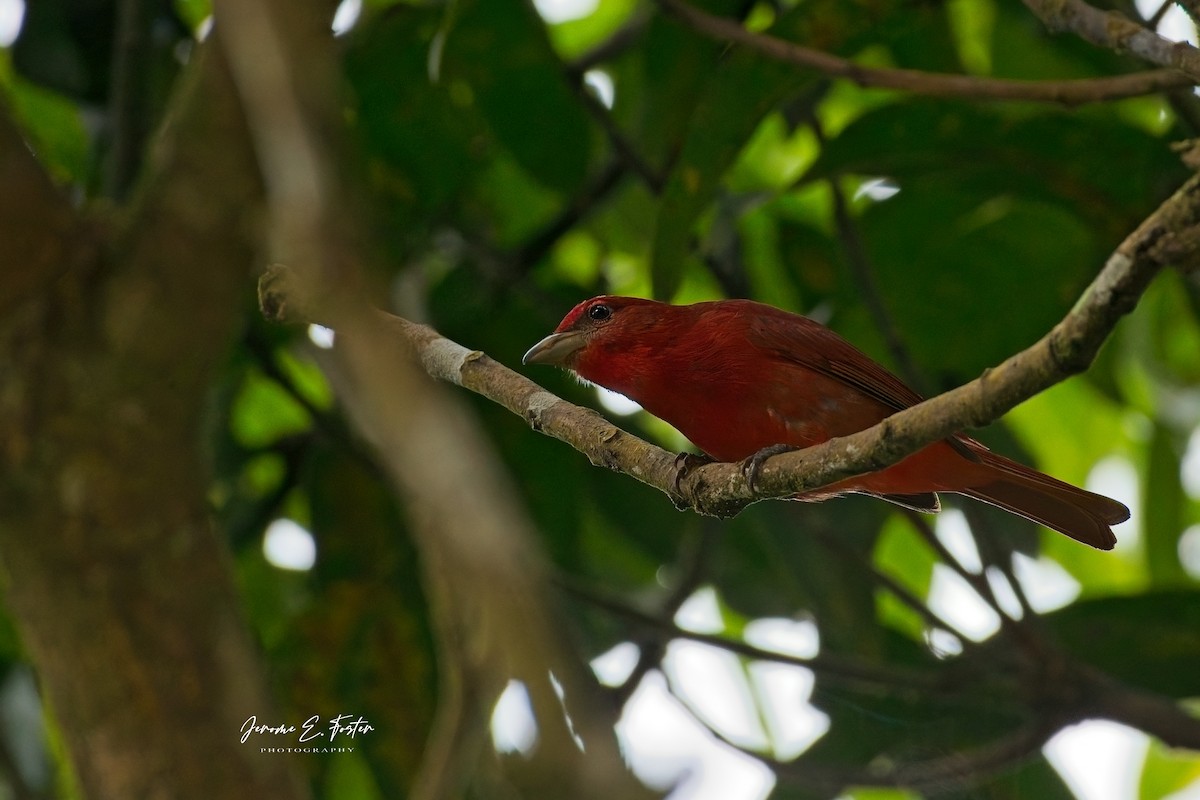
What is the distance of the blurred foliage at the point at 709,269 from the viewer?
3801 millimetres

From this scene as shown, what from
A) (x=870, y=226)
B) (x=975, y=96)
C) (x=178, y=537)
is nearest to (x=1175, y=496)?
(x=870, y=226)

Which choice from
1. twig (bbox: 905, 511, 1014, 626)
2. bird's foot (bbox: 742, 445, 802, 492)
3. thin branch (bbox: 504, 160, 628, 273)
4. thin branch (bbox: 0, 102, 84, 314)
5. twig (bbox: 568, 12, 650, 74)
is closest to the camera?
bird's foot (bbox: 742, 445, 802, 492)

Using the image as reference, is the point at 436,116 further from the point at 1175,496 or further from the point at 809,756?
the point at 1175,496

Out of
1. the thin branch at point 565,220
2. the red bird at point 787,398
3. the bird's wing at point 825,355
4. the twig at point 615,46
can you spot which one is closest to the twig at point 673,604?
the red bird at point 787,398

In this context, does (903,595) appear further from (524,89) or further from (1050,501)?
(524,89)

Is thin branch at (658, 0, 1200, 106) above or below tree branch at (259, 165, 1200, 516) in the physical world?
above

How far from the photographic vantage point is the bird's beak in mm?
3777

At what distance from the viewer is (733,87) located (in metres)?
3.47

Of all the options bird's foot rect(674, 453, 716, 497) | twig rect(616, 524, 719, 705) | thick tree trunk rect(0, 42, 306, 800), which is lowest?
thick tree trunk rect(0, 42, 306, 800)

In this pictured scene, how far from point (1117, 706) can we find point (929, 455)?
34.7 inches

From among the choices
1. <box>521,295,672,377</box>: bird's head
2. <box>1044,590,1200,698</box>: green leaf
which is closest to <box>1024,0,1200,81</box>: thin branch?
<box>521,295,672,377</box>: bird's head

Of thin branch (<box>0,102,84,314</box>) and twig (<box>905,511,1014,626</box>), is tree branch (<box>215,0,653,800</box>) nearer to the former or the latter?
thin branch (<box>0,102,84,314</box>)

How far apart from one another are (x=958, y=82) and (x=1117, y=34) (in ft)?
1.98

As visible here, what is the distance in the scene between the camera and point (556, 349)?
379 cm
